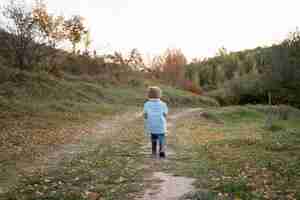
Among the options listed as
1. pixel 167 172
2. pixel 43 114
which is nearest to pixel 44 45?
pixel 43 114

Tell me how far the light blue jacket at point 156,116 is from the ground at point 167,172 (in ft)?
2.27

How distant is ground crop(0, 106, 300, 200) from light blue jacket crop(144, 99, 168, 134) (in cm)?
69

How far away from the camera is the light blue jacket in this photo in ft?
32.3

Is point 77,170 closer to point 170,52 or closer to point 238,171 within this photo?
point 238,171

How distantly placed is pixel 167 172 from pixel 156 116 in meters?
2.17

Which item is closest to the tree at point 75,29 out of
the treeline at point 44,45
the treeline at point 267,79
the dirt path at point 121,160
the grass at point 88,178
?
the treeline at point 44,45

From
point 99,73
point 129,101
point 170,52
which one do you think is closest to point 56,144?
point 129,101

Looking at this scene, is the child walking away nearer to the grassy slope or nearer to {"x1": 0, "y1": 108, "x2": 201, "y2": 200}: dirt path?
{"x1": 0, "y1": 108, "x2": 201, "y2": 200}: dirt path

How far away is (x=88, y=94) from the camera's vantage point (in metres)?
32.7

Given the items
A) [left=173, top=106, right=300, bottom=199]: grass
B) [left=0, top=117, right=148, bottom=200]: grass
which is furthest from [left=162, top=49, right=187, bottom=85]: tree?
[left=0, top=117, right=148, bottom=200]: grass

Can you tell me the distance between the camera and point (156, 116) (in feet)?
32.4

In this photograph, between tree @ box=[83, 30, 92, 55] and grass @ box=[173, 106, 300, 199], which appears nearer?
grass @ box=[173, 106, 300, 199]

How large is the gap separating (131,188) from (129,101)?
29898 millimetres

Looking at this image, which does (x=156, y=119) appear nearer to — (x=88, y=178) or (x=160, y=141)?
(x=160, y=141)
